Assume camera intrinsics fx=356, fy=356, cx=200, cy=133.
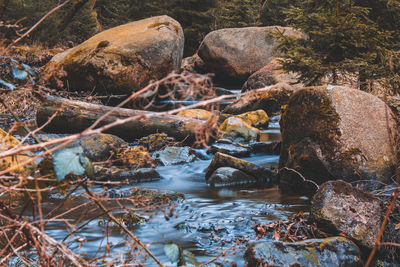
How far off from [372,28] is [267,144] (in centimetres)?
315

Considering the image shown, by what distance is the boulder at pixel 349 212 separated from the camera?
11.4 ft

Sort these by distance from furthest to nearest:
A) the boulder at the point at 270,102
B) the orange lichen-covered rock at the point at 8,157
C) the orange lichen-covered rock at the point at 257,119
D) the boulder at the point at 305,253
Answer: the boulder at the point at 270,102
the orange lichen-covered rock at the point at 257,119
the boulder at the point at 305,253
the orange lichen-covered rock at the point at 8,157

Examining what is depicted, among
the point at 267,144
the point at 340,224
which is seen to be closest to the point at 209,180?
the point at 267,144

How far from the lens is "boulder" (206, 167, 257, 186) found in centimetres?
601

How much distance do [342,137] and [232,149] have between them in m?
2.96

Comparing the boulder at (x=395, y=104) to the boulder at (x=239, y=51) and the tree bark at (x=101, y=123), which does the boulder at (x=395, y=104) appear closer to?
the tree bark at (x=101, y=123)

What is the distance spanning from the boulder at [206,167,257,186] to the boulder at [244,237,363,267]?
9.13 feet

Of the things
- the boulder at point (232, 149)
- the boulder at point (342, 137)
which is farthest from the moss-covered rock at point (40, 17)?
the boulder at point (342, 137)

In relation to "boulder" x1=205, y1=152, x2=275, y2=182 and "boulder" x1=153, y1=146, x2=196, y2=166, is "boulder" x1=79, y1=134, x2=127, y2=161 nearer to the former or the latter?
"boulder" x1=153, y1=146, x2=196, y2=166

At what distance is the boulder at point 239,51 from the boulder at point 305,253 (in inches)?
577

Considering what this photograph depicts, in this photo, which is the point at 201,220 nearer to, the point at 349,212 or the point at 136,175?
the point at 349,212

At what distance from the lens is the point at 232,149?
25.4 ft

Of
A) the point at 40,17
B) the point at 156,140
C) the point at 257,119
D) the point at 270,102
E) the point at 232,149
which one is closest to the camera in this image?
the point at 232,149

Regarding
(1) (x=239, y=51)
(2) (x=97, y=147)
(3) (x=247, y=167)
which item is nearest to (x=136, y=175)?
(2) (x=97, y=147)
